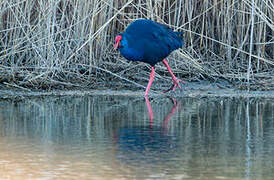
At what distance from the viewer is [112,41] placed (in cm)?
820

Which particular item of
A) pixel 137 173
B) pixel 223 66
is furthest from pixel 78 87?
pixel 137 173

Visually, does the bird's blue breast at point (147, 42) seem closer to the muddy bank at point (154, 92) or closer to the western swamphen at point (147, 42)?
the western swamphen at point (147, 42)

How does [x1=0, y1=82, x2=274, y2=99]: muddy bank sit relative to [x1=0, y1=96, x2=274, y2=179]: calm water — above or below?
above

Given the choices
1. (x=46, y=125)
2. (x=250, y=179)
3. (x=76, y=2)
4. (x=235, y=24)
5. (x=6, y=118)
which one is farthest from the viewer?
(x=235, y=24)

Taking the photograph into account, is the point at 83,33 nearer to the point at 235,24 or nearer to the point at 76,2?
the point at 76,2

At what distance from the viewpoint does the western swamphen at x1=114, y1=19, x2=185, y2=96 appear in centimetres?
694

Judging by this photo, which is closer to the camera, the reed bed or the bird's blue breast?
the bird's blue breast

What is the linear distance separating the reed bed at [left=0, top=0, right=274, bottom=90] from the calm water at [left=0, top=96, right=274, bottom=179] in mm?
951

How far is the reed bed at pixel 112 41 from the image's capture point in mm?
7395

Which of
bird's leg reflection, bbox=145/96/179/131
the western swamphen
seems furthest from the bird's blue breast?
bird's leg reflection, bbox=145/96/179/131

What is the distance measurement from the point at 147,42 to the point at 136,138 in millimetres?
2799

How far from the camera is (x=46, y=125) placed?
4945 mm

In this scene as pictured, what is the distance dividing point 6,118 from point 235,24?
3.83m

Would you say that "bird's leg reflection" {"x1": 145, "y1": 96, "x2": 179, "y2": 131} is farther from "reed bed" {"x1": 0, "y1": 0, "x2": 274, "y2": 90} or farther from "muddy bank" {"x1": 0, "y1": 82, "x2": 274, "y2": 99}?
"reed bed" {"x1": 0, "y1": 0, "x2": 274, "y2": 90}
